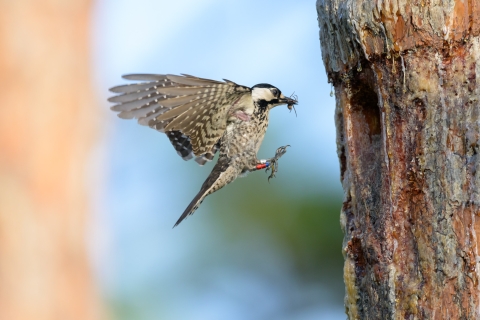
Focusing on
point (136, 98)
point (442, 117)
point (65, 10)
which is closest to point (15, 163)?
point (65, 10)

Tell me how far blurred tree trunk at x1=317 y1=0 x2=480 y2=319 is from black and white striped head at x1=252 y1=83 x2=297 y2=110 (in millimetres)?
1556

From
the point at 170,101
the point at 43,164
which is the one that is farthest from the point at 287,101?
the point at 43,164

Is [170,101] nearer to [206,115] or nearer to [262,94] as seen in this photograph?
[206,115]

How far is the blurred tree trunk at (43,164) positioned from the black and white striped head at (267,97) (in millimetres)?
1359

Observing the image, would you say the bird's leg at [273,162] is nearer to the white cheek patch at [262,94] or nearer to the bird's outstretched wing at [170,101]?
the white cheek patch at [262,94]

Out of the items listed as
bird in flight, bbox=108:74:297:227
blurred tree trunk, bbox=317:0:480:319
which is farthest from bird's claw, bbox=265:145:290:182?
blurred tree trunk, bbox=317:0:480:319

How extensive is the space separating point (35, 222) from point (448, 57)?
1.71m

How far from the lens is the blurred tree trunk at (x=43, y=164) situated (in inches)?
93.3

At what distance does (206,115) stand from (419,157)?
1780 mm

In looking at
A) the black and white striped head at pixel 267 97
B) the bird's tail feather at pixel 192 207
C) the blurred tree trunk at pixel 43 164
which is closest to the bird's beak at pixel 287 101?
the black and white striped head at pixel 267 97

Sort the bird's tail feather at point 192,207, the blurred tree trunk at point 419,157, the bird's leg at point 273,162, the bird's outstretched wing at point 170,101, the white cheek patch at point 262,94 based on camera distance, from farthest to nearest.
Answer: the bird's leg at point 273,162 < the white cheek patch at point 262,94 < the bird's tail feather at point 192,207 < the bird's outstretched wing at point 170,101 < the blurred tree trunk at point 419,157

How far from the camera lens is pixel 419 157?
202 cm

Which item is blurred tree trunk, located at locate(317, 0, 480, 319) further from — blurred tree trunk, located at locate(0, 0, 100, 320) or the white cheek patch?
the white cheek patch

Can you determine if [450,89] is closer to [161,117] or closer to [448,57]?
[448,57]
